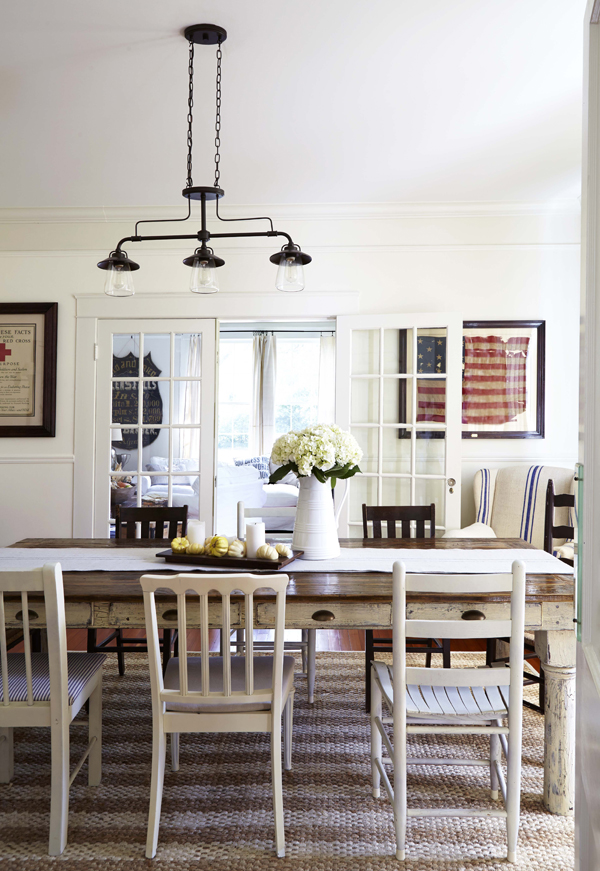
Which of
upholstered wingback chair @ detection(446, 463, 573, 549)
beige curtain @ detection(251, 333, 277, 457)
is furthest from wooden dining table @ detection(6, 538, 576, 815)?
beige curtain @ detection(251, 333, 277, 457)

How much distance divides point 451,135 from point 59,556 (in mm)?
2862

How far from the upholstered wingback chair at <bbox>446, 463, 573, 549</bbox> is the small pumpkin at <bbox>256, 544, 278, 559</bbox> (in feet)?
6.16

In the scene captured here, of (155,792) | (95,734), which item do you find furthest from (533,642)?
(95,734)

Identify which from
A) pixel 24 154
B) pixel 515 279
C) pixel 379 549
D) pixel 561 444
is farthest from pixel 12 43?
pixel 561 444

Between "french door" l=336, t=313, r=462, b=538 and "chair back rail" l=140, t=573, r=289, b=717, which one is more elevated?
"french door" l=336, t=313, r=462, b=538

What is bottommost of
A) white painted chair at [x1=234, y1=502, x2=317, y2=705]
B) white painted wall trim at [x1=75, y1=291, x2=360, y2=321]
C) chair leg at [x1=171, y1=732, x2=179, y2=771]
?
chair leg at [x1=171, y1=732, x2=179, y2=771]

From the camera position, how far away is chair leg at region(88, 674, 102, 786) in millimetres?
2082

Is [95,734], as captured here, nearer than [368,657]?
Yes

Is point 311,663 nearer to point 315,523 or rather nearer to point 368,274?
point 315,523

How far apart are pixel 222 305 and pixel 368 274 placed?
41.5 inches

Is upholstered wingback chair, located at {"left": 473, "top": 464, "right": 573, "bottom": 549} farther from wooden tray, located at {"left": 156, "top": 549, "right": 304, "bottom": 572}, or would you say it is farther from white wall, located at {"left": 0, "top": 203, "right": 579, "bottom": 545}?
wooden tray, located at {"left": 156, "top": 549, "right": 304, "bottom": 572}

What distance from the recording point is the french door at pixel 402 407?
4203mm

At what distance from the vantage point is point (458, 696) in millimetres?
1908

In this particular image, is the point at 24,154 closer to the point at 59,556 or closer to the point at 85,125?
the point at 85,125
